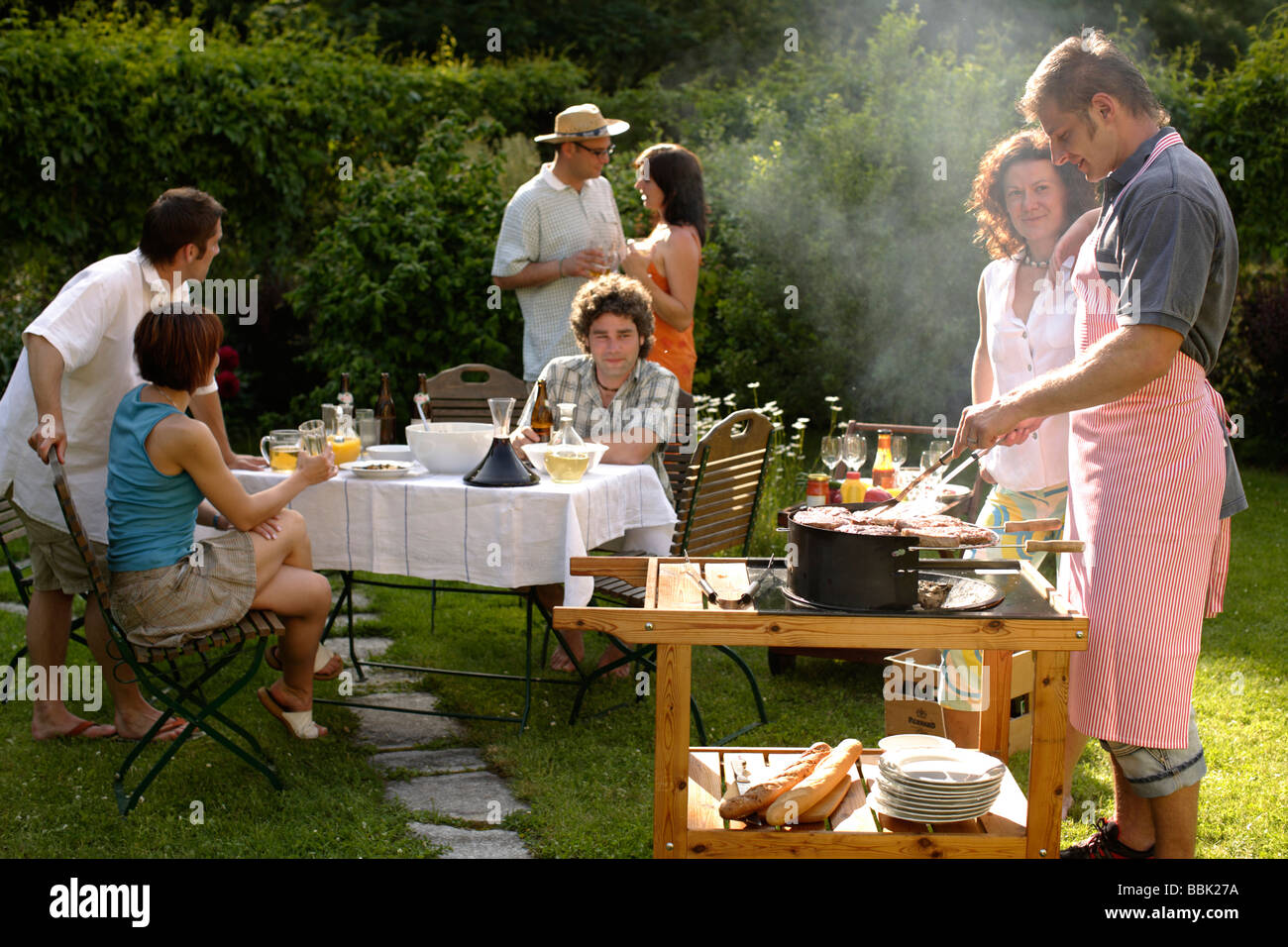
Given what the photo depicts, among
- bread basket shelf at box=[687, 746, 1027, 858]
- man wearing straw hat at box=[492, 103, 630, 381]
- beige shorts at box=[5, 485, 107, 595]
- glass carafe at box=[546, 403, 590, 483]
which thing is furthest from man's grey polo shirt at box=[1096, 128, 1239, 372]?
beige shorts at box=[5, 485, 107, 595]

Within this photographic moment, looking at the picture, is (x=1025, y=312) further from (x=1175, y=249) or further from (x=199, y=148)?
(x=199, y=148)

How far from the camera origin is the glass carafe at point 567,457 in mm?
4078

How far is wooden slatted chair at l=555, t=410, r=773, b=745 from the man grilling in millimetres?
1578

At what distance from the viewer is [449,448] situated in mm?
4230

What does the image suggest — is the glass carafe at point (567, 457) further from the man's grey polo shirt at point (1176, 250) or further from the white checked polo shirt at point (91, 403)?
the man's grey polo shirt at point (1176, 250)

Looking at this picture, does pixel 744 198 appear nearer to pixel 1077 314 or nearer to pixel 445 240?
pixel 445 240

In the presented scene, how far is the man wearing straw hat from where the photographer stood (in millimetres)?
5469

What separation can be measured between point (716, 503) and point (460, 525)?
1018mm

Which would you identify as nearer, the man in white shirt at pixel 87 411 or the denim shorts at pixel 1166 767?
the denim shorts at pixel 1166 767

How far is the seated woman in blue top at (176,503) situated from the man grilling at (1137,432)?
2137mm

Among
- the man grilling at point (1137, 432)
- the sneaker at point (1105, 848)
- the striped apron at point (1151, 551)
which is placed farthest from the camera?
the sneaker at point (1105, 848)

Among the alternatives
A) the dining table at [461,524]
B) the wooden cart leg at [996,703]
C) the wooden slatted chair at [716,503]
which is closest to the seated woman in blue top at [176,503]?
the dining table at [461,524]

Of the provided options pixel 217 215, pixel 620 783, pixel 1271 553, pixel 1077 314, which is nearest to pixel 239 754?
pixel 620 783

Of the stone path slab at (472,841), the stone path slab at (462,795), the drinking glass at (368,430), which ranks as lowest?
the stone path slab at (472,841)
